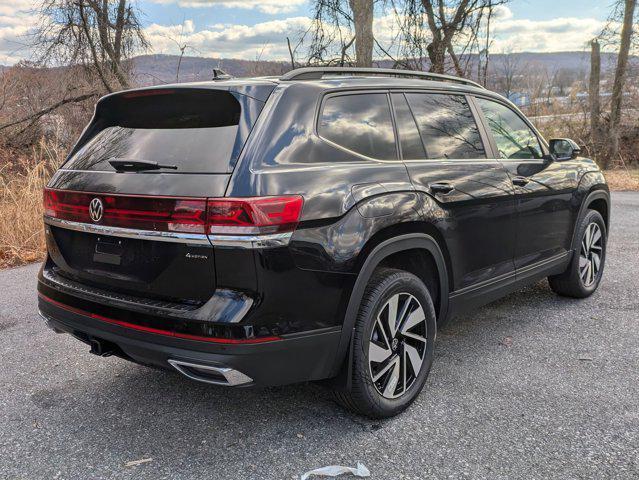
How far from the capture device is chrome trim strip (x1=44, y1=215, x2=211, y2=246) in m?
2.36

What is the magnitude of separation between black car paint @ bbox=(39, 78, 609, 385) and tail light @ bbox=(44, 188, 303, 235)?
4 centimetres

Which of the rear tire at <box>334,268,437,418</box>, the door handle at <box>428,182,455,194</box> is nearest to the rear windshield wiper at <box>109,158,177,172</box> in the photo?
the rear tire at <box>334,268,437,418</box>

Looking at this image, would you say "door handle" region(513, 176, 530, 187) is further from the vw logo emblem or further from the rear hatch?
the vw logo emblem

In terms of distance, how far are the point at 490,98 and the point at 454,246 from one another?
4.61 ft

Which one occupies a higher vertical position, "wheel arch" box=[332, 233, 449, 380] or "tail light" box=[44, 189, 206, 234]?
"tail light" box=[44, 189, 206, 234]

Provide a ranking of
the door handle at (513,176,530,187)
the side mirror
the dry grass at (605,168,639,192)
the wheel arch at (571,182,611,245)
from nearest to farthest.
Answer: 1. the door handle at (513,176,530,187)
2. the side mirror
3. the wheel arch at (571,182,611,245)
4. the dry grass at (605,168,639,192)

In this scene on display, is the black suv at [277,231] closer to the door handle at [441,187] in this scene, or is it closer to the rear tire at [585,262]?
the door handle at [441,187]

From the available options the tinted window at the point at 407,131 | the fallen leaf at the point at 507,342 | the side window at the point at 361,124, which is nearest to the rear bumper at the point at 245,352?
the side window at the point at 361,124

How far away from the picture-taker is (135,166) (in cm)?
262

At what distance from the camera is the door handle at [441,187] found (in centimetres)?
315

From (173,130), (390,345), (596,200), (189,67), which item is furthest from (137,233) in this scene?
(189,67)

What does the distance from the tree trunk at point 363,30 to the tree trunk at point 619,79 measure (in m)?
13.4

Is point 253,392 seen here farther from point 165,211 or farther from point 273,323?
point 165,211

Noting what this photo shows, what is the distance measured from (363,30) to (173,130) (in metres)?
6.36
